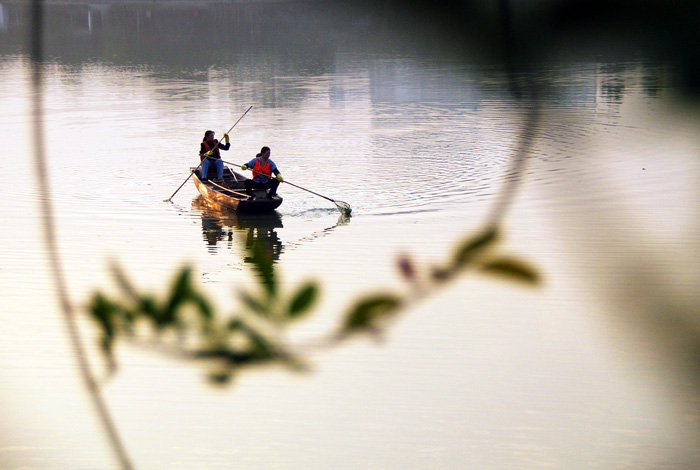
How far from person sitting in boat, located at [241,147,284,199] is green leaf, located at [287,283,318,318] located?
16.0m

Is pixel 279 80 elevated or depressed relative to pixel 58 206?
elevated

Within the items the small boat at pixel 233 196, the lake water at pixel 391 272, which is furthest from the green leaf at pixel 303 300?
the small boat at pixel 233 196

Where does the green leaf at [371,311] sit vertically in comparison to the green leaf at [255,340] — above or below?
above

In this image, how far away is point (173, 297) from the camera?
6.64ft

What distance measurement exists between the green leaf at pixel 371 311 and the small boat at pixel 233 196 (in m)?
16.4

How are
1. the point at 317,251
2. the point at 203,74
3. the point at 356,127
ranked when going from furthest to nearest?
the point at 203,74 → the point at 356,127 → the point at 317,251

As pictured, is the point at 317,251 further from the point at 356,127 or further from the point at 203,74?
the point at 203,74

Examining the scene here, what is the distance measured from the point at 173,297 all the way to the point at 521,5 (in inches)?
36.0

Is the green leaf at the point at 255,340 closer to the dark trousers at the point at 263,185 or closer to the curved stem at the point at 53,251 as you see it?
the curved stem at the point at 53,251

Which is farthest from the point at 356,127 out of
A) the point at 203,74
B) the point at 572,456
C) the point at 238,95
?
the point at 572,456

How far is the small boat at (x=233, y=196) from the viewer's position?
18422 millimetres

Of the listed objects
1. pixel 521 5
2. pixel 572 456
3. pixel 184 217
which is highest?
pixel 521 5

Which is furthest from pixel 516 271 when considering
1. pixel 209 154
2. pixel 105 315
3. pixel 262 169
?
pixel 209 154

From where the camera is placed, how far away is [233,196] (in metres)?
18.9
